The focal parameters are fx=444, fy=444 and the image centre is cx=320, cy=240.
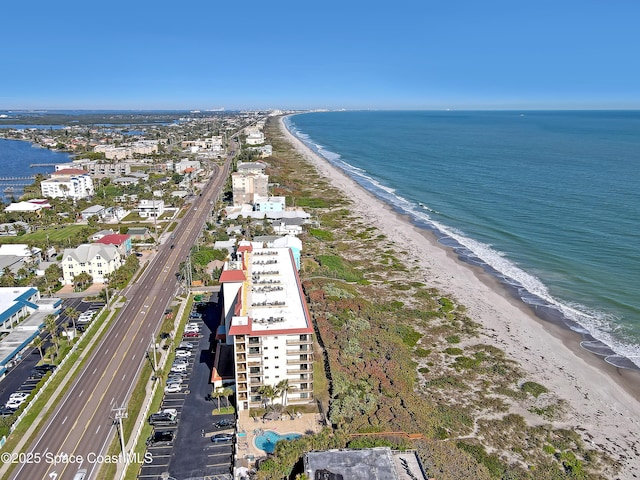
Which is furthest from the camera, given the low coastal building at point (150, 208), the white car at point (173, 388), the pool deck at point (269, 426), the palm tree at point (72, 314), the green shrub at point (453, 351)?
the low coastal building at point (150, 208)

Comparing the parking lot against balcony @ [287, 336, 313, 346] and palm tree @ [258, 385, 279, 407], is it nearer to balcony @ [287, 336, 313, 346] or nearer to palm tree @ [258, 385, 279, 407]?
palm tree @ [258, 385, 279, 407]

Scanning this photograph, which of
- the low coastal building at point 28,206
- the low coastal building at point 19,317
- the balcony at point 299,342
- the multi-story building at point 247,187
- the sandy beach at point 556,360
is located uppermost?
the multi-story building at point 247,187

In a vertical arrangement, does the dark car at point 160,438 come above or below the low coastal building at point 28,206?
below

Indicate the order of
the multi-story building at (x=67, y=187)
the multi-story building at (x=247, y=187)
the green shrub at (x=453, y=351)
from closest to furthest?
the green shrub at (x=453, y=351)
the multi-story building at (x=247, y=187)
the multi-story building at (x=67, y=187)

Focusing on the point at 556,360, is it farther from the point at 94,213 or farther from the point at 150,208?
the point at 94,213

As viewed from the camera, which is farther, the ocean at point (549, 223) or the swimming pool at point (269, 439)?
the ocean at point (549, 223)

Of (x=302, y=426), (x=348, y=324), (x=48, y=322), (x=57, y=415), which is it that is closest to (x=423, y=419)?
(x=302, y=426)

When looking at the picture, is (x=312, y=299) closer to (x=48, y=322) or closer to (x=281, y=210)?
(x=48, y=322)

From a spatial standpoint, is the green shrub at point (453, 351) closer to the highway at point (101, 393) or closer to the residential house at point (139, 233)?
the highway at point (101, 393)

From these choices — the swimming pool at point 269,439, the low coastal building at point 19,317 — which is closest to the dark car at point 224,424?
the swimming pool at point 269,439
